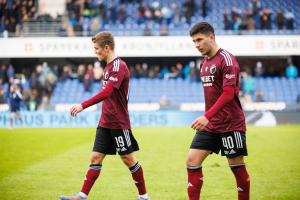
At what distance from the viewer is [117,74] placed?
6.52 metres

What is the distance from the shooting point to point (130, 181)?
29.4 feet

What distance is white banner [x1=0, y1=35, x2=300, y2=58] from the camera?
30719 millimetres

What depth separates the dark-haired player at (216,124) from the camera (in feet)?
18.9

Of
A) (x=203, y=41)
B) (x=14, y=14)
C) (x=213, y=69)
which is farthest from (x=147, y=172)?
(x=14, y=14)

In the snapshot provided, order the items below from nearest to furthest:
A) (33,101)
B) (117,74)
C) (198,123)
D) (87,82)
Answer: (198,123) < (117,74) < (33,101) < (87,82)

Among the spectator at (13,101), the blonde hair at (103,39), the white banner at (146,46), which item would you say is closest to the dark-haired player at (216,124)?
the blonde hair at (103,39)

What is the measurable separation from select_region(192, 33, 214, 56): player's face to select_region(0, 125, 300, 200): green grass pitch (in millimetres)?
2515

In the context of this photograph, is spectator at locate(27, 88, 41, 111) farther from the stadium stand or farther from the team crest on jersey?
the team crest on jersey

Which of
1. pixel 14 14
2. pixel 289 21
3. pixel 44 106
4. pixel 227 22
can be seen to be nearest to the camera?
pixel 44 106

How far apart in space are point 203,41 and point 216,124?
94 cm

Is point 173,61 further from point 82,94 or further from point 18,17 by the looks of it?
point 18,17

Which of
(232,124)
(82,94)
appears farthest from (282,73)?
(232,124)

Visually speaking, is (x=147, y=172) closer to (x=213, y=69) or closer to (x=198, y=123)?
(x=213, y=69)

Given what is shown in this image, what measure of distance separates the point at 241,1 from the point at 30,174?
27.0 m
